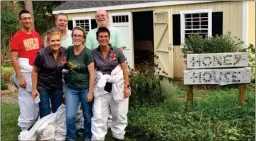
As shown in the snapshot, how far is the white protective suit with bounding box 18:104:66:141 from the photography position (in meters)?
4.80

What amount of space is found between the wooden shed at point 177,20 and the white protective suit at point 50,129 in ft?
21.3

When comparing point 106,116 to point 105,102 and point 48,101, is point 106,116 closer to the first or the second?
point 105,102

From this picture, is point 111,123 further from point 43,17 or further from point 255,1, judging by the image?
point 43,17

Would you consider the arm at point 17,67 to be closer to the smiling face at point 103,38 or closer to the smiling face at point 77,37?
the smiling face at point 77,37

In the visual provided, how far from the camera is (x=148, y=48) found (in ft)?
49.7

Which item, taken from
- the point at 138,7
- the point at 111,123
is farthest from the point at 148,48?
the point at 111,123

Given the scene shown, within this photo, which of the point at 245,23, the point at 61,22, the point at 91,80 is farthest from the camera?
the point at 245,23

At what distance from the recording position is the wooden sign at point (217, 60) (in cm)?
624

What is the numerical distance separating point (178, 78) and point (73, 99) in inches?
274

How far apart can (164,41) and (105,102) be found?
6.93 m

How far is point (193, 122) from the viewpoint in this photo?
5.17m

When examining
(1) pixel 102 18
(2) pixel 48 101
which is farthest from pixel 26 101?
(1) pixel 102 18

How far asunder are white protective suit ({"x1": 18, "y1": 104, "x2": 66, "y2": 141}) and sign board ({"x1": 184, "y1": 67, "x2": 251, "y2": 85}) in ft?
8.05

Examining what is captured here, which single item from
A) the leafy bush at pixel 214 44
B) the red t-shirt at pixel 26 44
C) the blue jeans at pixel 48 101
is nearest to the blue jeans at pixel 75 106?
the blue jeans at pixel 48 101
